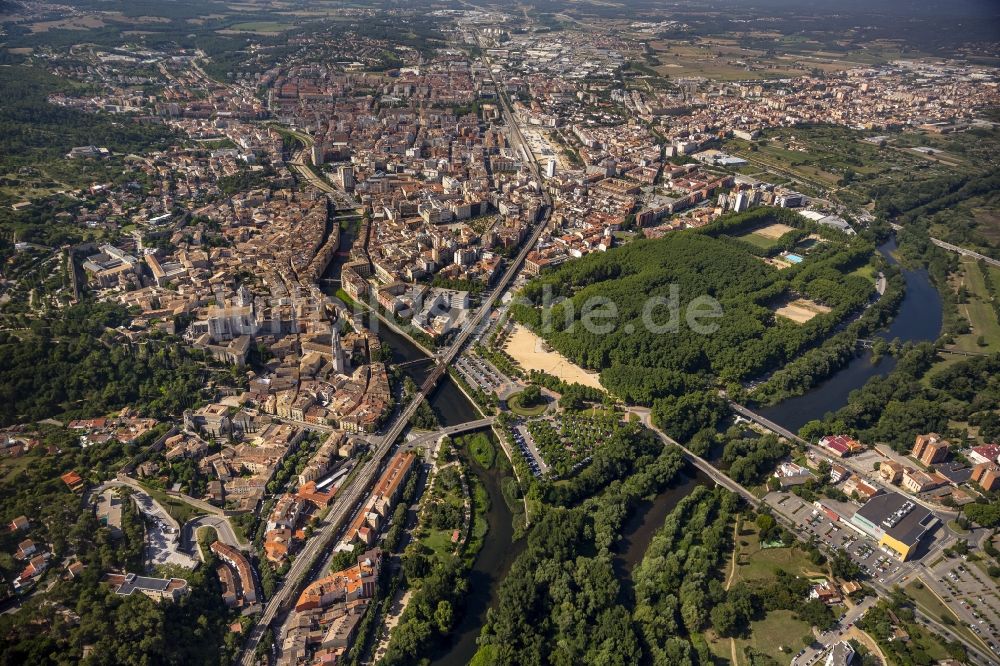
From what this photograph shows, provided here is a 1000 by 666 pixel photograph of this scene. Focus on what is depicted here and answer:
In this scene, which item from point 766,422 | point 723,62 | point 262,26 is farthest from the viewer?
point 262,26

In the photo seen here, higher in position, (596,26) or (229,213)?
(596,26)

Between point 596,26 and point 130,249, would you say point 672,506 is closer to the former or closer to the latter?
point 130,249

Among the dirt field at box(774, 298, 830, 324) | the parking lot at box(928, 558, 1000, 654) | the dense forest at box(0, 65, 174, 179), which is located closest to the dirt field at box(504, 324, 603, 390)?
the dirt field at box(774, 298, 830, 324)

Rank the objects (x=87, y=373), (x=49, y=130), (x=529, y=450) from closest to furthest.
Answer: (x=529, y=450) → (x=87, y=373) → (x=49, y=130)

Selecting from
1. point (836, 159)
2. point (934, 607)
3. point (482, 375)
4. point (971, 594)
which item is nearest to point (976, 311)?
point (971, 594)

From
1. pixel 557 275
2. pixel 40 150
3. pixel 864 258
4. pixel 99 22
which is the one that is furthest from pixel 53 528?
pixel 99 22

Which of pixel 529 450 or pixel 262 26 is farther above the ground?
pixel 262 26

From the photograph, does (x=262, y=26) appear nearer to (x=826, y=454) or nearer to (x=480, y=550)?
(x=480, y=550)

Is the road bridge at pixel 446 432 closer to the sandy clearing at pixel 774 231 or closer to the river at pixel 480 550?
the river at pixel 480 550
